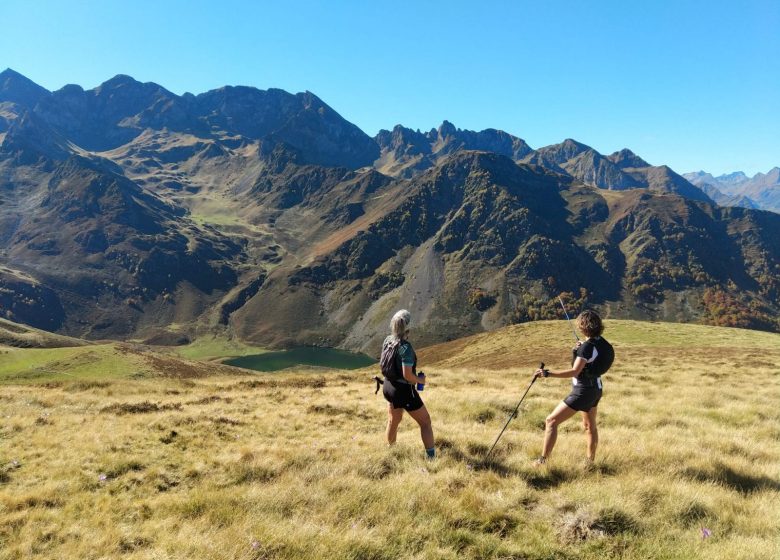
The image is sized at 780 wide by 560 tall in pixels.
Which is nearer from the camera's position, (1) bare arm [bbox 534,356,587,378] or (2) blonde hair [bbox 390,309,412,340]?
(1) bare arm [bbox 534,356,587,378]

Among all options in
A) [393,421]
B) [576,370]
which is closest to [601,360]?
[576,370]

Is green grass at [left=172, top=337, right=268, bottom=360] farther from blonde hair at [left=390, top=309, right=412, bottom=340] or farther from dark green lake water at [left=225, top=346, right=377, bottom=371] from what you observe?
blonde hair at [left=390, top=309, right=412, bottom=340]

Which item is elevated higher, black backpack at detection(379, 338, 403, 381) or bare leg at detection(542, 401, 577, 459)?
black backpack at detection(379, 338, 403, 381)

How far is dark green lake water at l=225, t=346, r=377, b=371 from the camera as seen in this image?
16412 cm

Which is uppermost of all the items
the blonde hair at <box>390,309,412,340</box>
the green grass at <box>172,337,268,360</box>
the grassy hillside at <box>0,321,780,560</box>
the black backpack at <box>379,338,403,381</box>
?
the blonde hair at <box>390,309,412,340</box>

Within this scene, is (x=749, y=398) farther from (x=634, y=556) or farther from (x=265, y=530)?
(x=265, y=530)

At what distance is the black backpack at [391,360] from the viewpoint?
9461mm

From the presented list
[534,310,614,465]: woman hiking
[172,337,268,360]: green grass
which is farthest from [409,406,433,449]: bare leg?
[172,337,268,360]: green grass

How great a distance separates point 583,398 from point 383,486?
15.3 feet

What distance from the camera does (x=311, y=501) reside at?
23.7ft

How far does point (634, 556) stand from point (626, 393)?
17.3m

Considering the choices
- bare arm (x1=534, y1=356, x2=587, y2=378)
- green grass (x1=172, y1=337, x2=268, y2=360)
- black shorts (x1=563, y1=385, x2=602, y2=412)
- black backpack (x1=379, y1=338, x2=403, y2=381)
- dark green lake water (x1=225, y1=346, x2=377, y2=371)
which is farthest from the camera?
green grass (x1=172, y1=337, x2=268, y2=360)

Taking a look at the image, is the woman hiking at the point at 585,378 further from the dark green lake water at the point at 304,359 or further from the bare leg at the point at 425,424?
the dark green lake water at the point at 304,359

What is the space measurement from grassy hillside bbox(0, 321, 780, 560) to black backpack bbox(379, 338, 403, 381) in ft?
6.00
